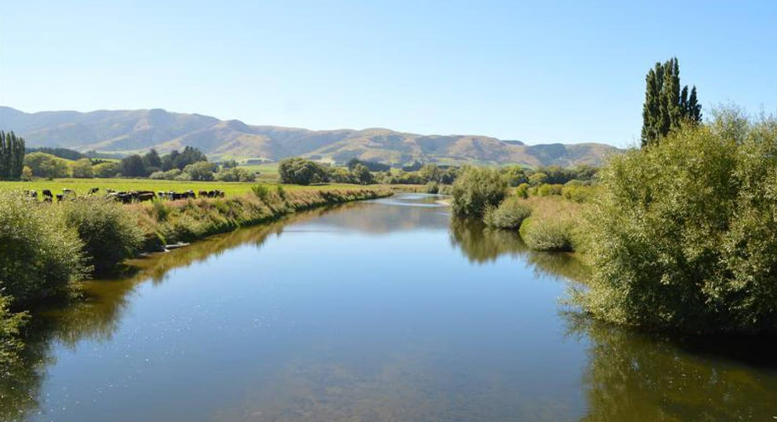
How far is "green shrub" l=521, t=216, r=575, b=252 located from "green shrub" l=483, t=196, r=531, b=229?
12.9 meters

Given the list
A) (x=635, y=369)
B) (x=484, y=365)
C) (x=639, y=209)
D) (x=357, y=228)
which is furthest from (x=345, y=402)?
(x=357, y=228)

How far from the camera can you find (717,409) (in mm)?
13586

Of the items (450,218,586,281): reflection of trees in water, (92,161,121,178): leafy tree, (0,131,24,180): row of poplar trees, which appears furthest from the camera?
(92,161,121,178): leafy tree

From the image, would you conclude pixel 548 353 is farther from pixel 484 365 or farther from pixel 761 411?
pixel 761 411

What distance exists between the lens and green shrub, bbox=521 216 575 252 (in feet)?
136

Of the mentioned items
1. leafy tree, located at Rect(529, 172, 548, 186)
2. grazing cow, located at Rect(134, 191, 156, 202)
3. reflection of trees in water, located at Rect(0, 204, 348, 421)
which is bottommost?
reflection of trees in water, located at Rect(0, 204, 348, 421)

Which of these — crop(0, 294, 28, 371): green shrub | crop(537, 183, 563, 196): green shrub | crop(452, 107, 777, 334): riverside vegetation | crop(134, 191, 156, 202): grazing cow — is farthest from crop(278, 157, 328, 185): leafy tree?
crop(0, 294, 28, 371): green shrub

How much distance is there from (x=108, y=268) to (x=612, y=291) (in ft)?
82.4

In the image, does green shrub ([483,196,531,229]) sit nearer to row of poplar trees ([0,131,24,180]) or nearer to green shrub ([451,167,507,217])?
green shrub ([451,167,507,217])

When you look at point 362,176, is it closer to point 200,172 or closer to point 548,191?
point 200,172

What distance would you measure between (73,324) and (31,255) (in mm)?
3047

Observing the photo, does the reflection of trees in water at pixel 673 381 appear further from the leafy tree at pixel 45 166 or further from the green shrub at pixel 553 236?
the leafy tree at pixel 45 166

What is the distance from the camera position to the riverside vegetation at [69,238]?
19.3m

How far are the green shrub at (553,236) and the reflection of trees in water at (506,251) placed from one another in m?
0.74
